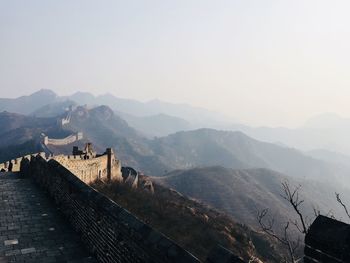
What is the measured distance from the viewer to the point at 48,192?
42.3ft

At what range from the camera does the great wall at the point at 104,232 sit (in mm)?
4168

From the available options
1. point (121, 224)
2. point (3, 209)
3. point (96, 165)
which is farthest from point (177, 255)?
point (96, 165)

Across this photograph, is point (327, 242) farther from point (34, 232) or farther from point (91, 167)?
point (91, 167)

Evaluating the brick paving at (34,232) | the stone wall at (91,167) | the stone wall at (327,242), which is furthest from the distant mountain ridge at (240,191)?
the stone wall at (327,242)

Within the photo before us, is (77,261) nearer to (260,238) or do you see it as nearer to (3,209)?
(3,209)

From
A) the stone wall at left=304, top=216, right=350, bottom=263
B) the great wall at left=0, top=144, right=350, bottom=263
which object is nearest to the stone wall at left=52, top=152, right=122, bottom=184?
the great wall at left=0, top=144, right=350, bottom=263

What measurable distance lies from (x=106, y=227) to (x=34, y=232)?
2.39m

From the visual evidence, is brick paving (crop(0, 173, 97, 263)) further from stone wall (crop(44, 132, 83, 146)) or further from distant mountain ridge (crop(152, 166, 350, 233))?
stone wall (crop(44, 132, 83, 146))

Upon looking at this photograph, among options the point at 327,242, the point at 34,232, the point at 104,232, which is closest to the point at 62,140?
the point at 34,232

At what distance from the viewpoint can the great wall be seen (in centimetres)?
417

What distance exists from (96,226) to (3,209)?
3708mm

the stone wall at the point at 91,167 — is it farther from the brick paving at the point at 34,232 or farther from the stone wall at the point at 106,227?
the stone wall at the point at 106,227

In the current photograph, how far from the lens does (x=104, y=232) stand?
8312mm

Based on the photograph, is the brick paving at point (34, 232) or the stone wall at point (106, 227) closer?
the stone wall at point (106, 227)
